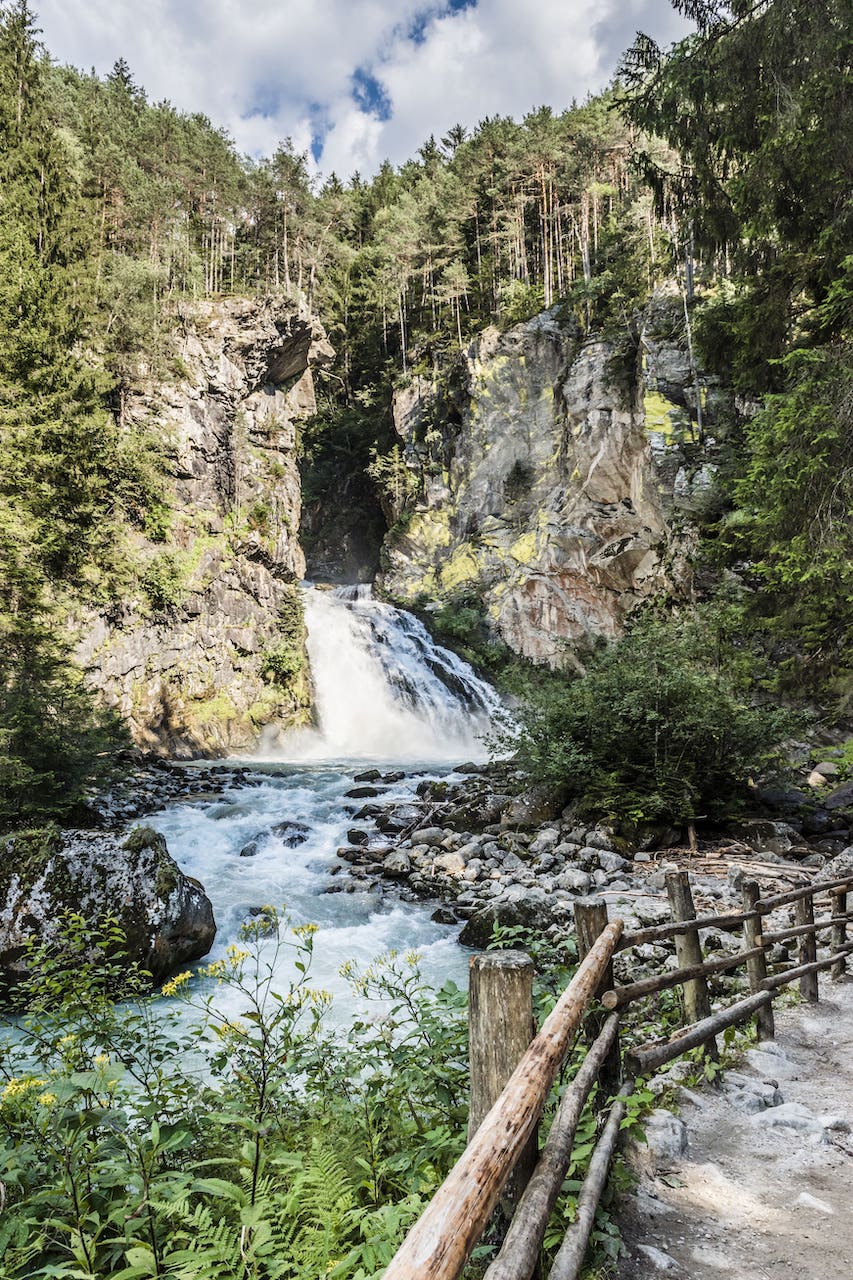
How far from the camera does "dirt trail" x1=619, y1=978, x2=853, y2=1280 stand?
1941 millimetres

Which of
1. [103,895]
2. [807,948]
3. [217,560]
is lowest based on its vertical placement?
[807,948]

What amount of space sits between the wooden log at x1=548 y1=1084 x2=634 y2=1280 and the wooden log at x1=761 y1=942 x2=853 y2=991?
7.32 feet

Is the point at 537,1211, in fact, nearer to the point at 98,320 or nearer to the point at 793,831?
the point at 793,831

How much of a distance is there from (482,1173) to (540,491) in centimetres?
2679

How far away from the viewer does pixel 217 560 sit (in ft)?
70.0

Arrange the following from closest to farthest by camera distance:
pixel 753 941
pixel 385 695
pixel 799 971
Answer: pixel 753 941 → pixel 799 971 → pixel 385 695

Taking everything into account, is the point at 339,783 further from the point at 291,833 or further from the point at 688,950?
the point at 688,950

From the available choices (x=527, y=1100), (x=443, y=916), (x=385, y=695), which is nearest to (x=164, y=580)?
(x=385, y=695)

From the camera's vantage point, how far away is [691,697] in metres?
9.28

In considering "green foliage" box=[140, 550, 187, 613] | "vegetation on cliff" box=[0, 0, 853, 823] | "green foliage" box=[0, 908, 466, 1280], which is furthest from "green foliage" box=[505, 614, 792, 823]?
"green foliage" box=[140, 550, 187, 613]

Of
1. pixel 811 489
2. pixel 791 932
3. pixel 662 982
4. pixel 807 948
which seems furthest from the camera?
pixel 811 489

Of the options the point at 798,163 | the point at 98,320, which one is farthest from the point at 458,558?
the point at 798,163

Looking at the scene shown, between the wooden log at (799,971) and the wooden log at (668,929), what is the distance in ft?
1.33

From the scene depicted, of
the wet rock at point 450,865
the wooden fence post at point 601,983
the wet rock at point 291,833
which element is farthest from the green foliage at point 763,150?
the wet rock at point 291,833
